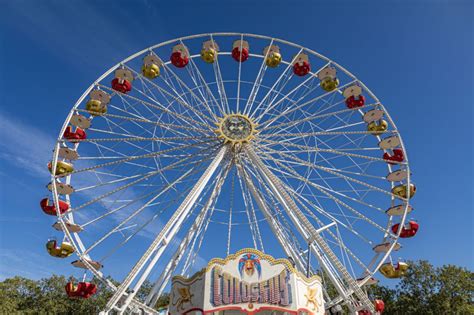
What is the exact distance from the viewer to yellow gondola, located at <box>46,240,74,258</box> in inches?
633

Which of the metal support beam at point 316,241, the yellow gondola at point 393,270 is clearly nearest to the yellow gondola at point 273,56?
the metal support beam at point 316,241

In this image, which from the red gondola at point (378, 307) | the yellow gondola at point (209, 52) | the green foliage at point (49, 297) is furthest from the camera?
the green foliage at point (49, 297)

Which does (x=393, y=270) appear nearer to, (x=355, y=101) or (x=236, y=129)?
(x=355, y=101)

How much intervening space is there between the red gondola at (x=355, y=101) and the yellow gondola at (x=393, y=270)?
8.46 meters

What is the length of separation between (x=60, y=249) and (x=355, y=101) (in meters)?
16.6

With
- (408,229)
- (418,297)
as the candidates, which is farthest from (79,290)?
(418,297)

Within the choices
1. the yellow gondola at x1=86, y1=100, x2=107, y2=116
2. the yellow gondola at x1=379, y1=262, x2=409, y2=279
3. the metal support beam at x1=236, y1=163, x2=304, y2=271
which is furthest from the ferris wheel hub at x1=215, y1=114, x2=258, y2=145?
the yellow gondola at x1=379, y1=262, x2=409, y2=279

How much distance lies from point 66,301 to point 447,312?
40.8 meters

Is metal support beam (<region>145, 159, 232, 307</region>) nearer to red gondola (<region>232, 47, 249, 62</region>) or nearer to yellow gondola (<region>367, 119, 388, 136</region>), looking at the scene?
red gondola (<region>232, 47, 249, 62</region>)

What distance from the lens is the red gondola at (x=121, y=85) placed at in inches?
745

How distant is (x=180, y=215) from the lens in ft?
51.1

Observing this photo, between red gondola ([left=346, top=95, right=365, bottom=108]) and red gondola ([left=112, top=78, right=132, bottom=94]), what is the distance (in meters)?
12.0

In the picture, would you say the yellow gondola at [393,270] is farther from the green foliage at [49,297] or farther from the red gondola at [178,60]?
the green foliage at [49,297]

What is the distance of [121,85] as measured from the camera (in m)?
18.9
